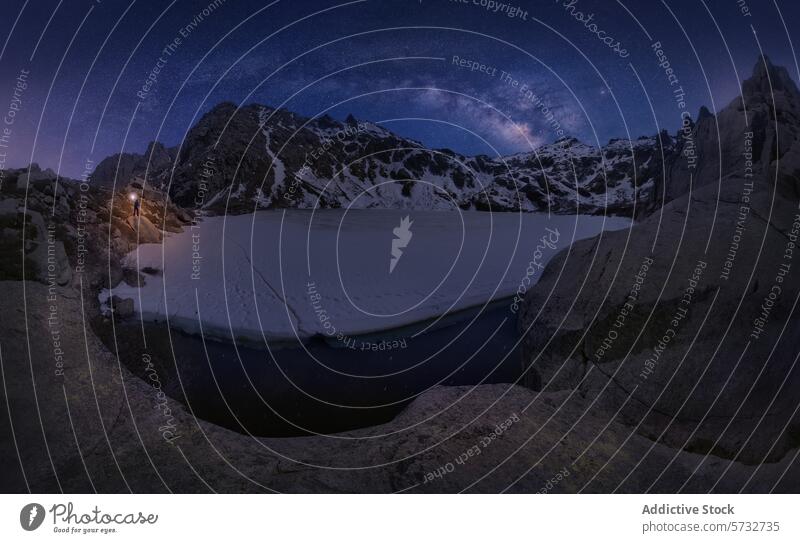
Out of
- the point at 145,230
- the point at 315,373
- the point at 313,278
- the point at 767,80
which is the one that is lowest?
the point at 315,373

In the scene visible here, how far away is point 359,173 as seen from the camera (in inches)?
3568

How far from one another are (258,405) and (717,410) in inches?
285

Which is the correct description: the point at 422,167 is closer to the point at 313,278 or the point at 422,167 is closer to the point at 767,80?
the point at 313,278

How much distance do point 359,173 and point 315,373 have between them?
282 ft

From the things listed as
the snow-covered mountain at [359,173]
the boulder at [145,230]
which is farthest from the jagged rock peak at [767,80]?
the boulder at [145,230]

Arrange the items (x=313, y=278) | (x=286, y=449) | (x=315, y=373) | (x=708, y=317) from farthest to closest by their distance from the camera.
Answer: (x=313, y=278) < (x=315, y=373) < (x=708, y=317) < (x=286, y=449)

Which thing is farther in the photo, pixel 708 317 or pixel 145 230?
pixel 145 230

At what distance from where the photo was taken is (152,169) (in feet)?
58.7

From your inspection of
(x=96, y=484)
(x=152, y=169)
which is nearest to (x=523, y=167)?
(x=152, y=169)

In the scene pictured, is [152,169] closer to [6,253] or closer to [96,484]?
[6,253]

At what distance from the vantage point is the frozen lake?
1016 cm

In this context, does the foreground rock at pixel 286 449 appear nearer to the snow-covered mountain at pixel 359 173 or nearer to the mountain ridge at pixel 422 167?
the mountain ridge at pixel 422 167

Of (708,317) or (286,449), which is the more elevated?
(708,317)

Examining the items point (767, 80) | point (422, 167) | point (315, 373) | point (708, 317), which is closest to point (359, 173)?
point (422, 167)
